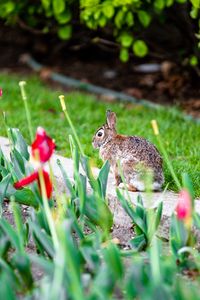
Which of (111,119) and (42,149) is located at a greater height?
(42,149)

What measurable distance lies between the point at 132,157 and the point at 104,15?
2.87 m

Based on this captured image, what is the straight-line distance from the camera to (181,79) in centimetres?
898

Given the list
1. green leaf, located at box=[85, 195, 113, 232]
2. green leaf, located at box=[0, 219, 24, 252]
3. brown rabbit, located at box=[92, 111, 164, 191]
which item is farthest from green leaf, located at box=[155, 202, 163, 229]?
green leaf, located at box=[0, 219, 24, 252]

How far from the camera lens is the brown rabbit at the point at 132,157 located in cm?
468

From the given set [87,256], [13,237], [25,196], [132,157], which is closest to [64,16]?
[132,157]

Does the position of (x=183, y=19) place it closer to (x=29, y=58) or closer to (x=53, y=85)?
(x=53, y=85)

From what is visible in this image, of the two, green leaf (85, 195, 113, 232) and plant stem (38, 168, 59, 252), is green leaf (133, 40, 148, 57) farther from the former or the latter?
plant stem (38, 168, 59, 252)

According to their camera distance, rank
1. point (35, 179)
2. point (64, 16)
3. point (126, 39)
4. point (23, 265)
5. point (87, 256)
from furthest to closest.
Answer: point (64, 16)
point (126, 39)
point (35, 179)
point (87, 256)
point (23, 265)

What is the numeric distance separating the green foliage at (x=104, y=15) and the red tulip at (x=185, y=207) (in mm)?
3083

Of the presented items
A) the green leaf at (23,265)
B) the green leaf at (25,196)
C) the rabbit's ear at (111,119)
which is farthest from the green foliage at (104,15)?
the green leaf at (23,265)

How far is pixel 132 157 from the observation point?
4.75m

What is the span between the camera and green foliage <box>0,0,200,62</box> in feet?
23.6

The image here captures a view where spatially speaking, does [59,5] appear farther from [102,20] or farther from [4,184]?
[4,184]

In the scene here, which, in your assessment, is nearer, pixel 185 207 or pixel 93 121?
pixel 185 207
